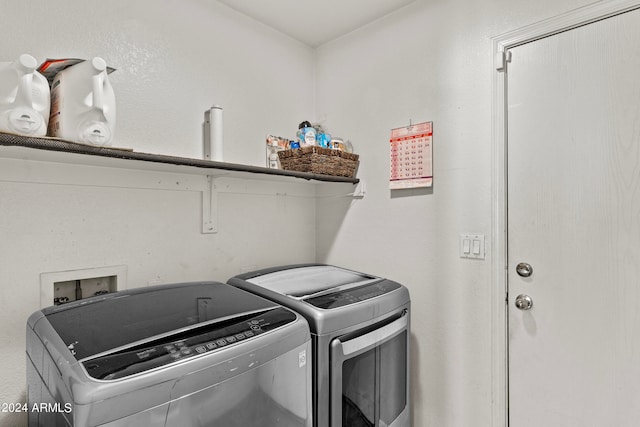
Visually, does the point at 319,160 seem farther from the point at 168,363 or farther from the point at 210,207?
the point at 168,363

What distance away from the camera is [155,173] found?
5.07 ft

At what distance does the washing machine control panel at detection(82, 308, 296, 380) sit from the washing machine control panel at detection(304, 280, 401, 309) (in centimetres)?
18

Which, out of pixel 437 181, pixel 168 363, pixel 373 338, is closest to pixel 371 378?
pixel 373 338

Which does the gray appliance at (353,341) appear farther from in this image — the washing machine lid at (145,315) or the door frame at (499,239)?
the door frame at (499,239)

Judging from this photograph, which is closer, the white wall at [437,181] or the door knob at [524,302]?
the door knob at [524,302]

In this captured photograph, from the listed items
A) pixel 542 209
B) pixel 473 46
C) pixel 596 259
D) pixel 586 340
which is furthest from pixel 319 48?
pixel 586 340

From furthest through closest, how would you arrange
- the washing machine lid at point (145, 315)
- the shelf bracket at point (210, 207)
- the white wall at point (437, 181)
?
1. the shelf bracket at point (210, 207)
2. the white wall at point (437, 181)
3. the washing machine lid at point (145, 315)

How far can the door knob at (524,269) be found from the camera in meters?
1.44

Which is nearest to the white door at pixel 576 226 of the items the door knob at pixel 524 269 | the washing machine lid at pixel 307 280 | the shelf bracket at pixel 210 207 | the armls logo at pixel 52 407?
the door knob at pixel 524 269

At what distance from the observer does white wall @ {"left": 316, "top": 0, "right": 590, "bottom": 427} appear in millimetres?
1555

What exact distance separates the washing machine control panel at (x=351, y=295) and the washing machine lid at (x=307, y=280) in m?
0.05

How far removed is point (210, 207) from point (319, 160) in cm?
61

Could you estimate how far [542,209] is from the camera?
4.63 ft

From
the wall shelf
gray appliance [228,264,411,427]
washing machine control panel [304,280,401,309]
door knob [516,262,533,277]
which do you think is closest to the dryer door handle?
gray appliance [228,264,411,427]
